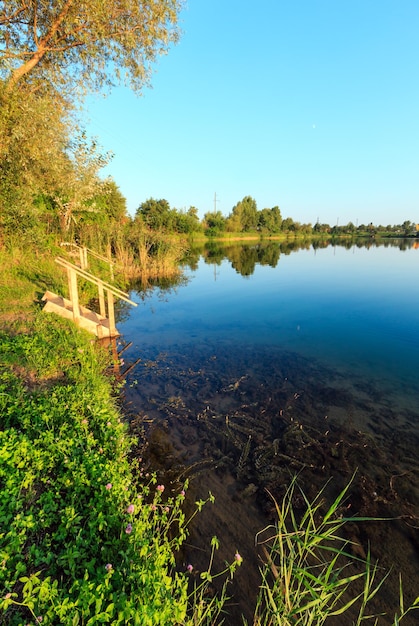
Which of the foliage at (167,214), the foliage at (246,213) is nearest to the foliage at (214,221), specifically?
the foliage at (246,213)

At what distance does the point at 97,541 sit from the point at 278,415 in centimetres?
445

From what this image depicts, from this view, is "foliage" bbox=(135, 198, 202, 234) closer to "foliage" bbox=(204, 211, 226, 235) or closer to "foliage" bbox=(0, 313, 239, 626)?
"foliage" bbox=(204, 211, 226, 235)

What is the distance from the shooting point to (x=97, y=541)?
7.84ft

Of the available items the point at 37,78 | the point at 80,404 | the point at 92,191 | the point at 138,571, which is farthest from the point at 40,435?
the point at 92,191

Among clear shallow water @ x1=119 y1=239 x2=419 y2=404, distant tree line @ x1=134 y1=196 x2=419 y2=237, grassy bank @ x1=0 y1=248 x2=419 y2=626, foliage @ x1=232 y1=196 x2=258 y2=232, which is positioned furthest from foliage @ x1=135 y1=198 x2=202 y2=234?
grassy bank @ x1=0 y1=248 x2=419 y2=626

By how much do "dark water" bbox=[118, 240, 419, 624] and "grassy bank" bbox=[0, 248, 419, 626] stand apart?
0.36 metres

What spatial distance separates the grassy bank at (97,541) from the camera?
1.86 m

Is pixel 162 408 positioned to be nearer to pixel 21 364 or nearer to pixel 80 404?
pixel 80 404

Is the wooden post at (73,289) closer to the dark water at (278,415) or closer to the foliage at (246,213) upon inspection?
the dark water at (278,415)

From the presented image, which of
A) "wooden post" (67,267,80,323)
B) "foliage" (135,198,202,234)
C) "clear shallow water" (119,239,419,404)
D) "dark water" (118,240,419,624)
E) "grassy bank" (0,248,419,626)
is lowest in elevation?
"dark water" (118,240,419,624)

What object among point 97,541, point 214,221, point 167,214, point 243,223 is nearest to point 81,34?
point 97,541

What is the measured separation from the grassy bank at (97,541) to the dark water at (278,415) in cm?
36

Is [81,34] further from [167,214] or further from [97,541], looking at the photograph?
[167,214]

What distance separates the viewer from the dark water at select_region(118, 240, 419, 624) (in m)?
3.70
